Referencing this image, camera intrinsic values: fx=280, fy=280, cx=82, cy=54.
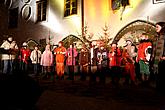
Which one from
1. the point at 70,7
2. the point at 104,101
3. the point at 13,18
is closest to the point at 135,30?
the point at 70,7

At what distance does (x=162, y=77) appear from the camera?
26.2 ft

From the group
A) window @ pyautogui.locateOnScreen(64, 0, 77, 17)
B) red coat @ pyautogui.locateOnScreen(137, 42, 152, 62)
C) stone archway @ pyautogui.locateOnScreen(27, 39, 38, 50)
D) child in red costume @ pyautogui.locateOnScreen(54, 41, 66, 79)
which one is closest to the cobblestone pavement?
red coat @ pyautogui.locateOnScreen(137, 42, 152, 62)

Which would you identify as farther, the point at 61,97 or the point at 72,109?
the point at 61,97

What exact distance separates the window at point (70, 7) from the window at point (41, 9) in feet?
8.16

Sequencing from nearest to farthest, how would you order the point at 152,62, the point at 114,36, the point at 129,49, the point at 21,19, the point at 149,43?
the point at 152,62 < the point at 149,43 < the point at 129,49 < the point at 114,36 < the point at 21,19

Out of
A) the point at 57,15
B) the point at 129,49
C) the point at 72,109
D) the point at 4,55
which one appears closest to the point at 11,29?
the point at 57,15

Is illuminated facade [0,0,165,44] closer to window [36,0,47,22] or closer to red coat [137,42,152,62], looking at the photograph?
window [36,0,47,22]

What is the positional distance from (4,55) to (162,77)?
10.6 m

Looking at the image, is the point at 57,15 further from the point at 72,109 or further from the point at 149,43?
the point at 72,109

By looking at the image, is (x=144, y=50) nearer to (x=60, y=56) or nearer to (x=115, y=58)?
(x=115, y=58)

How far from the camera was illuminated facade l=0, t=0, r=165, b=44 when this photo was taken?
1598cm

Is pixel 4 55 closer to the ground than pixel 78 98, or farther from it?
farther from it

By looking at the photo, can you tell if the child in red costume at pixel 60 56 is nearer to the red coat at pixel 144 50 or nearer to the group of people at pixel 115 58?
the group of people at pixel 115 58

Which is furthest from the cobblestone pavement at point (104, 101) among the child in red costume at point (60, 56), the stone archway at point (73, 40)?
the stone archway at point (73, 40)
